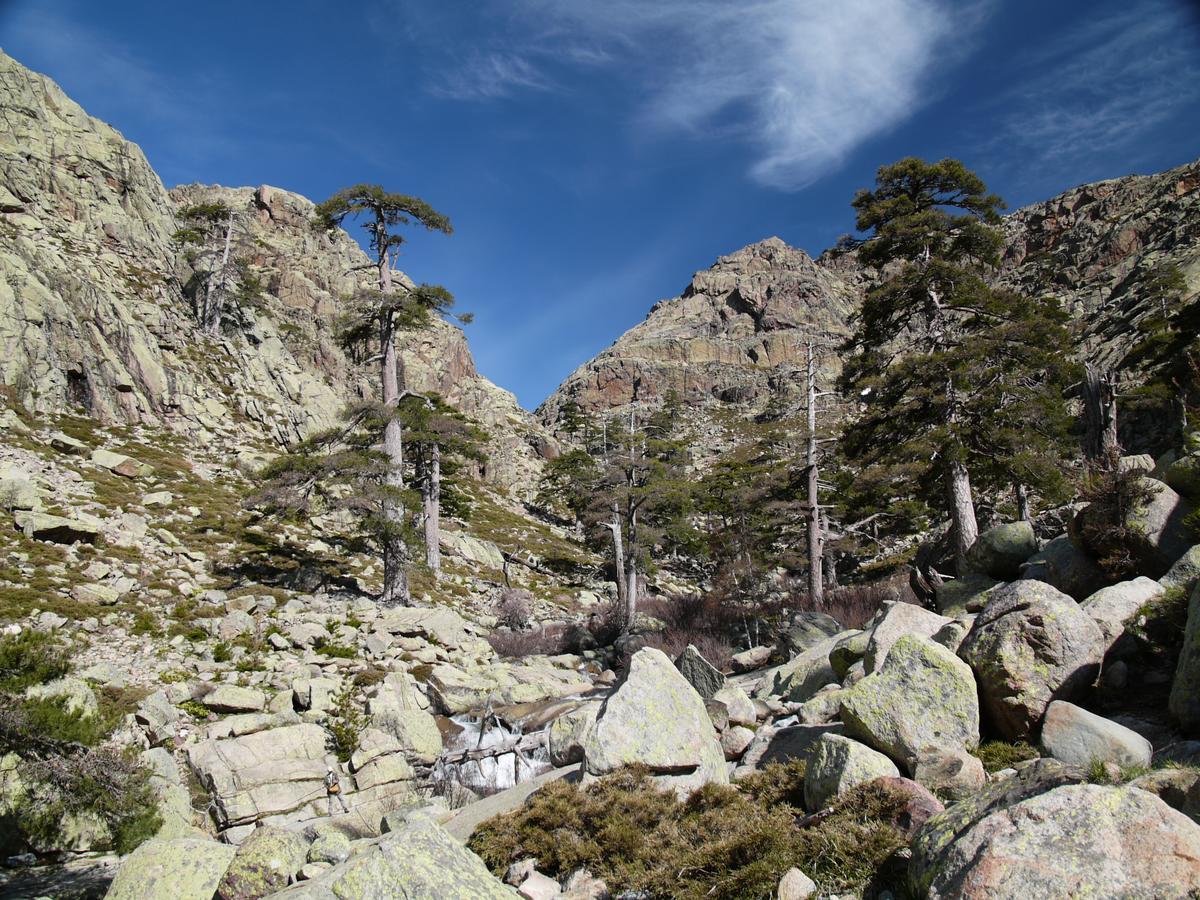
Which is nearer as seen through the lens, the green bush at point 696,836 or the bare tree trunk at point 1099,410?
the green bush at point 696,836

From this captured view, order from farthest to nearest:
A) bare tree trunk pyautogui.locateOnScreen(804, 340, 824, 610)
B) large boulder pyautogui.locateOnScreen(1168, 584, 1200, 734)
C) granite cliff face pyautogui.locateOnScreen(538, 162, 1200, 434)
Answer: granite cliff face pyautogui.locateOnScreen(538, 162, 1200, 434) < bare tree trunk pyautogui.locateOnScreen(804, 340, 824, 610) < large boulder pyautogui.locateOnScreen(1168, 584, 1200, 734)

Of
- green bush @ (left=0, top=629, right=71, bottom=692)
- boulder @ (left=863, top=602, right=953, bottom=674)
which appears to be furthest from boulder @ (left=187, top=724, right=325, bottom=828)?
boulder @ (left=863, top=602, right=953, bottom=674)

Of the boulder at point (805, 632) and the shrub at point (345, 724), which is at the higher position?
the boulder at point (805, 632)

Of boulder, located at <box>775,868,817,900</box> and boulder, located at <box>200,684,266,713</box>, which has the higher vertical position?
boulder, located at <box>200,684,266,713</box>

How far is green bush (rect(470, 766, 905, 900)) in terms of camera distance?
446 cm

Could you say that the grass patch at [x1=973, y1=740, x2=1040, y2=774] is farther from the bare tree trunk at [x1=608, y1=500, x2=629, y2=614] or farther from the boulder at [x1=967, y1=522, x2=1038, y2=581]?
the bare tree trunk at [x1=608, y1=500, x2=629, y2=614]

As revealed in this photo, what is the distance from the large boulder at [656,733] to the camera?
7527mm

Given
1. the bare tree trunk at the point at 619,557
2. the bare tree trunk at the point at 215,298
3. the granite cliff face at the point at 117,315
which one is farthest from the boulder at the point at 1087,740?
the bare tree trunk at the point at 215,298

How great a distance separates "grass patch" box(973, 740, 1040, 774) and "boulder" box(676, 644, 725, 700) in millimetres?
6238

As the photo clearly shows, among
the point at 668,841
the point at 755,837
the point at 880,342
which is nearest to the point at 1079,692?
the point at 755,837

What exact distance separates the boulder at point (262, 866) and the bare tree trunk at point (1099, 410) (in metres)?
13.7

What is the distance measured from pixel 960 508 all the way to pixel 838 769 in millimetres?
10982

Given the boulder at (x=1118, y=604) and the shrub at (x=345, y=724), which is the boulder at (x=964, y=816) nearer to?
the boulder at (x=1118, y=604)

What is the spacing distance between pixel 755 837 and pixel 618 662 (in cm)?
1598
